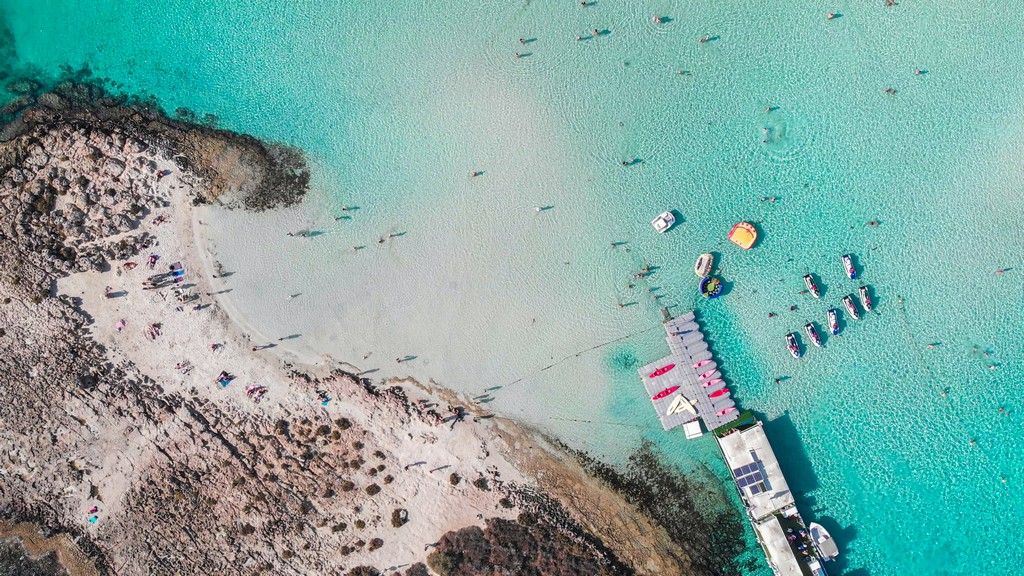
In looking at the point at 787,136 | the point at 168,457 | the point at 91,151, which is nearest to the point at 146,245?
the point at 91,151

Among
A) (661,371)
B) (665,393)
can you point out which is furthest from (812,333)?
(665,393)

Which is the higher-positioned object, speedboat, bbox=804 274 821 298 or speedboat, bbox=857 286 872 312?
speedboat, bbox=804 274 821 298

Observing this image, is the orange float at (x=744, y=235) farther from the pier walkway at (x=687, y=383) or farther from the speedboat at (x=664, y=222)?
the pier walkway at (x=687, y=383)

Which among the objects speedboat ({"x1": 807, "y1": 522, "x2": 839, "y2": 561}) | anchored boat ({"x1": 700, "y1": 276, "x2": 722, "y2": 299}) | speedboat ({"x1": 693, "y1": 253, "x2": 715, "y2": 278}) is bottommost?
speedboat ({"x1": 807, "y1": 522, "x2": 839, "y2": 561})

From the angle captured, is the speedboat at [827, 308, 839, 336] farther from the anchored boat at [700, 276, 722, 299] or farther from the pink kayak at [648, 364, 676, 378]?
the pink kayak at [648, 364, 676, 378]

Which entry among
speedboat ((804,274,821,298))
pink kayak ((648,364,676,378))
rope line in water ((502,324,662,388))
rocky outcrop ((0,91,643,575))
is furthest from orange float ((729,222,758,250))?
rocky outcrop ((0,91,643,575))

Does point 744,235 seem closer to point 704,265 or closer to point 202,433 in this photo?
point 704,265

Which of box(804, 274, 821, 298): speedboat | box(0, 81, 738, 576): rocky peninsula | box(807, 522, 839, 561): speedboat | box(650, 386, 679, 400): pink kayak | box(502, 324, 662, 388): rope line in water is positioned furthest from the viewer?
box(502, 324, 662, 388): rope line in water

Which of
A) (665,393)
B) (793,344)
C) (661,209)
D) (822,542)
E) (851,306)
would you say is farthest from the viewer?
(661,209)
